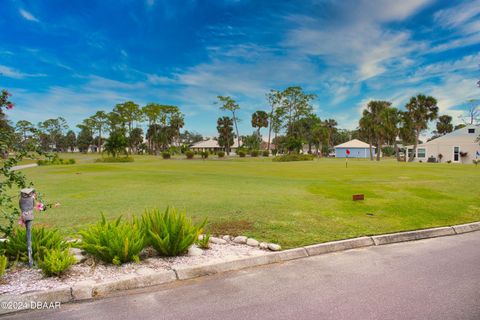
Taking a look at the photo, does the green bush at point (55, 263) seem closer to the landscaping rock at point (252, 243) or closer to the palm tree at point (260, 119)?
the landscaping rock at point (252, 243)

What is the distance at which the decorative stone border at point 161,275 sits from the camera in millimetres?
3578

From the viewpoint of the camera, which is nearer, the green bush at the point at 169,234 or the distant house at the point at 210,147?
the green bush at the point at 169,234

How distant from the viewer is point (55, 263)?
4.04 meters

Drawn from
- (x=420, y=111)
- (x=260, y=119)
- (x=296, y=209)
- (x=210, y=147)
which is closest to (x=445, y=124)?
(x=420, y=111)

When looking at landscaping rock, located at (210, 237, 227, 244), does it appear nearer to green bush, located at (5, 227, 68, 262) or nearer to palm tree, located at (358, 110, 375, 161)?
green bush, located at (5, 227, 68, 262)

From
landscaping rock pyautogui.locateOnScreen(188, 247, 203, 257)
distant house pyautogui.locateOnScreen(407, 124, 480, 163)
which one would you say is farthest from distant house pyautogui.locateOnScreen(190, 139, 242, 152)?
landscaping rock pyautogui.locateOnScreen(188, 247, 203, 257)

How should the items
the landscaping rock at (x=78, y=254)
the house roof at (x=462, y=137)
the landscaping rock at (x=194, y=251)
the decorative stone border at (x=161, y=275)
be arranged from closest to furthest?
1. the decorative stone border at (x=161, y=275)
2. the landscaping rock at (x=78, y=254)
3. the landscaping rock at (x=194, y=251)
4. the house roof at (x=462, y=137)

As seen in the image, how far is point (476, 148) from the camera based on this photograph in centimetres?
4278

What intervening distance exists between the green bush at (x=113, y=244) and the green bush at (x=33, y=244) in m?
0.43

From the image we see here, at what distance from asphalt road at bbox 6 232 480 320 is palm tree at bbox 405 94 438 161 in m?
52.6

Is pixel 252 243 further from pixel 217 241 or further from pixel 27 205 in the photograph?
pixel 27 205

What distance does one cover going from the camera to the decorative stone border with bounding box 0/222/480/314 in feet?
11.7

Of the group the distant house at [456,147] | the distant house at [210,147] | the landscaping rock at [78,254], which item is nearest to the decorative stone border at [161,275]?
the landscaping rock at [78,254]

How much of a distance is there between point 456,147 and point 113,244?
2092 inches
